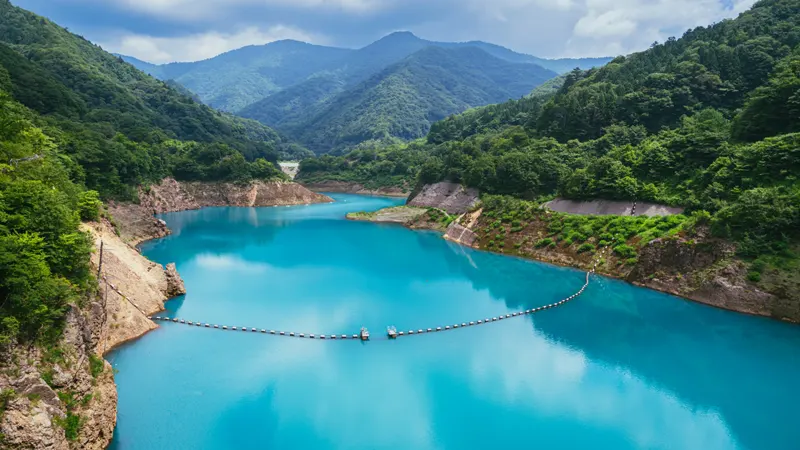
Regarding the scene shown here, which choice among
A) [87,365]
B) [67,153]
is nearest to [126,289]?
[87,365]

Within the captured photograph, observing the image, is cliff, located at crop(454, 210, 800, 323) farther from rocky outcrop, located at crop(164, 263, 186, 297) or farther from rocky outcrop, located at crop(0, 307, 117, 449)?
rocky outcrop, located at crop(0, 307, 117, 449)

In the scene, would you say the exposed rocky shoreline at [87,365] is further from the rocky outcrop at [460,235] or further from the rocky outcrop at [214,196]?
the rocky outcrop at [460,235]

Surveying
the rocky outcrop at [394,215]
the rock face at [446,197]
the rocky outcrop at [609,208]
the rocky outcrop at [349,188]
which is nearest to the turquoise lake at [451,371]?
the rocky outcrop at [609,208]

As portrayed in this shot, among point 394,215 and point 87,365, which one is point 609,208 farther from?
point 87,365

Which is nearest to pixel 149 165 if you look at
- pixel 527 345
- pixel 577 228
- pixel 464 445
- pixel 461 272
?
→ pixel 461 272

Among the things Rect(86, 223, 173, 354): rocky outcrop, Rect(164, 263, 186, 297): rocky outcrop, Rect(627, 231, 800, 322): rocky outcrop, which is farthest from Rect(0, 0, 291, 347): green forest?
Rect(627, 231, 800, 322): rocky outcrop

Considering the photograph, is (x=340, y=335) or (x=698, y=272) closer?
(x=340, y=335)
